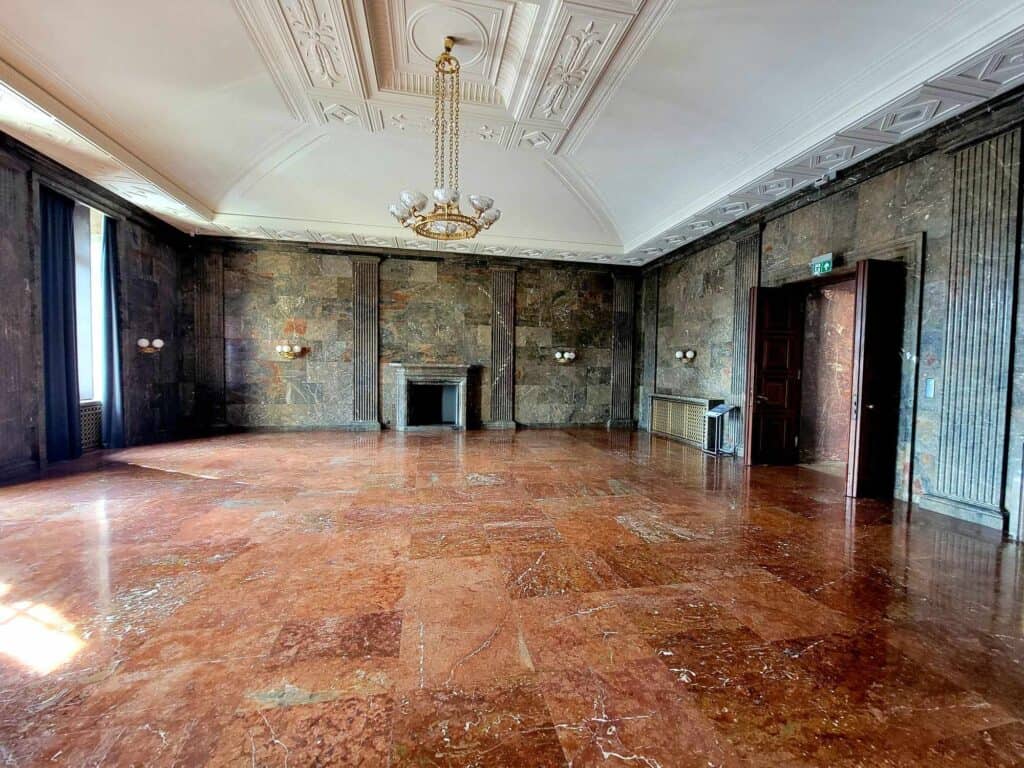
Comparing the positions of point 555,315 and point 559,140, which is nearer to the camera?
point 559,140

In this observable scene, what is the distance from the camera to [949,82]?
3.40m

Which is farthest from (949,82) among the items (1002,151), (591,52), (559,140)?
(559,140)

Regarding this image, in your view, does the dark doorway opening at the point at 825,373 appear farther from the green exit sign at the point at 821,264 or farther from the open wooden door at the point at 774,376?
the green exit sign at the point at 821,264

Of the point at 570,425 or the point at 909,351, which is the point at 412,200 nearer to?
the point at 909,351

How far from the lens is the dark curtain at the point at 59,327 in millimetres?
5305

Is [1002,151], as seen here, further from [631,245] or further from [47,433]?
[47,433]

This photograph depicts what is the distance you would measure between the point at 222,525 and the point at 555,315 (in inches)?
290

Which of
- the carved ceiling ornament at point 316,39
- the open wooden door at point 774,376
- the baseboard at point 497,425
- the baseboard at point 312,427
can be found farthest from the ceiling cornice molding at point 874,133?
the baseboard at point 312,427

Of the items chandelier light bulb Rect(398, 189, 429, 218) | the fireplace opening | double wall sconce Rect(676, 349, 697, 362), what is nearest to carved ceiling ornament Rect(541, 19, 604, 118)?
chandelier light bulb Rect(398, 189, 429, 218)

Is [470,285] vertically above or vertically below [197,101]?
below

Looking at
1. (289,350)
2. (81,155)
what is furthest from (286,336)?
(81,155)

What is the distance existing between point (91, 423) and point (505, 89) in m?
7.34

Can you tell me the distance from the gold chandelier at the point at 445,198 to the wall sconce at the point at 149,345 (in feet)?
16.3

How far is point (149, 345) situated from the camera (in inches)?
274
